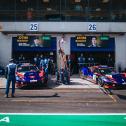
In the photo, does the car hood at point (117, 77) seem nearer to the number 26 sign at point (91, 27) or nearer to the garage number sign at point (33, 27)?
the number 26 sign at point (91, 27)

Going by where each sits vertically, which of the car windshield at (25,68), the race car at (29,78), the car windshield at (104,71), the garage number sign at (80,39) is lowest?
the race car at (29,78)

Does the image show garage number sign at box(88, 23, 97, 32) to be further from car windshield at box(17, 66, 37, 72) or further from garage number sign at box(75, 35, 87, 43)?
car windshield at box(17, 66, 37, 72)

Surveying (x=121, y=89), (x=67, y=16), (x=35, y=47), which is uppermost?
(x=67, y=16)

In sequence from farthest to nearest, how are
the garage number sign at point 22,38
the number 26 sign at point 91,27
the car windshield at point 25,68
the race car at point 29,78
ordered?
1. the number 26 sign at point 91,27
2. the garage number sign at point 22,38
3. the car windshield at point 25,68
4. the race car at point 29,78

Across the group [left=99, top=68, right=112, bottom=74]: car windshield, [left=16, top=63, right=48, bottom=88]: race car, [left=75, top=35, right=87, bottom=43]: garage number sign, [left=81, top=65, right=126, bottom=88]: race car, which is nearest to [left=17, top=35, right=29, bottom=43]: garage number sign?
[left=75, top=35, right=87, bottom=43]: garage number sign

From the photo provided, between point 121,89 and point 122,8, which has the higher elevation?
point 122,8

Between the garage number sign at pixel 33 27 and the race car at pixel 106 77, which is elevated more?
the garage number sign at pixel 33 27

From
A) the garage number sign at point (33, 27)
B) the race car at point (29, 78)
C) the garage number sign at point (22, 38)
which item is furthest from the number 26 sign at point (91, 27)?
the race car at point (29, 78)

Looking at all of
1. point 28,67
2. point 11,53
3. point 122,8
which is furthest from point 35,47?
point 28,67

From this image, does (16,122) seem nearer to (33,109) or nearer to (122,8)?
(33,109)

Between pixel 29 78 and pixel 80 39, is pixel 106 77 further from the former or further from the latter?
pixel 80 39

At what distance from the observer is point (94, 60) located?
36750 mm

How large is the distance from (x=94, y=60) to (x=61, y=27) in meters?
4.46

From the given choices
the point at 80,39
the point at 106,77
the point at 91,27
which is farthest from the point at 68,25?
the point at 106,77
